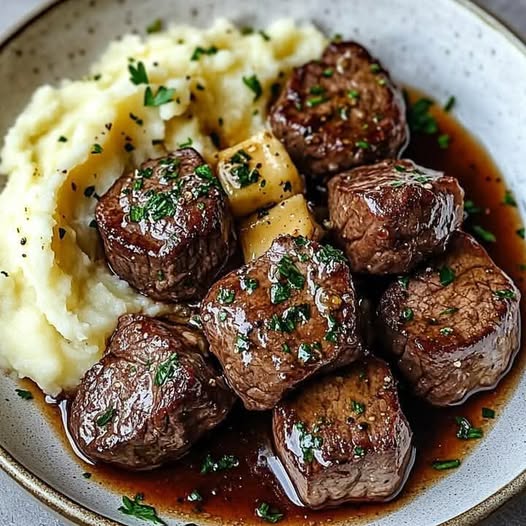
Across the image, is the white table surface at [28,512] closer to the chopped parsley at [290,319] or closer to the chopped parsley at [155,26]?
the chopped parsley at [290,319]

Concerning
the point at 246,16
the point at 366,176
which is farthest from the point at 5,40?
the point at 366,176

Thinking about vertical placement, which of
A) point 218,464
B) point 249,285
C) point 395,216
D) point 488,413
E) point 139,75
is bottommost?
point 488,413

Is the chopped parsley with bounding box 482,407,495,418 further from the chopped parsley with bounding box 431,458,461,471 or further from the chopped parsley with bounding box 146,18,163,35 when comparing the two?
the chopped parsley with bounding box 146,18,163,35

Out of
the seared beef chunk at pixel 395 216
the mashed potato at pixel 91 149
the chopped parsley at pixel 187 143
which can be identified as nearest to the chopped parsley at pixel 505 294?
the seared beef chunk at pixel 395 216

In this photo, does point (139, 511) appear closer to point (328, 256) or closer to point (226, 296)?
point (226, 296)

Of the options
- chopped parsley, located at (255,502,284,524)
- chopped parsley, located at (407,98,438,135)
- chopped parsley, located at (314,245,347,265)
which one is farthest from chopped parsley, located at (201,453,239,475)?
chopped parsley, located at (407,98,438,135)

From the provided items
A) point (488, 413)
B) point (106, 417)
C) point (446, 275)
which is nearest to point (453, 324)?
point (446, 275)
